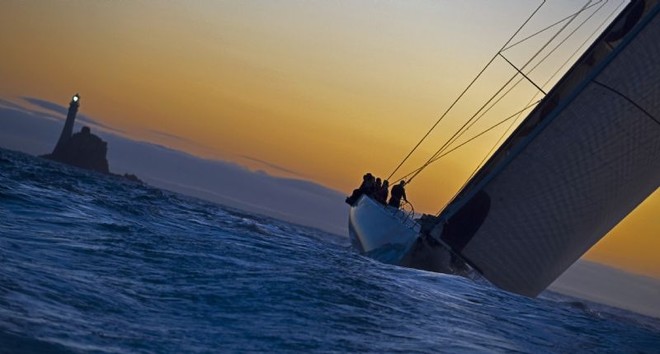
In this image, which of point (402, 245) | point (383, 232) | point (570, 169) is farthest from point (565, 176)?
point (383, 232)

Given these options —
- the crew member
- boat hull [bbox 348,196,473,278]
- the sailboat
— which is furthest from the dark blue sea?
the crew member

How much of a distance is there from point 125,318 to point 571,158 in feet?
25.9

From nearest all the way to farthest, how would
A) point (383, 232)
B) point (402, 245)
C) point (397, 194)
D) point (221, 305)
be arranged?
point (221, 305)
point (402, 245)
point (383, 232)
point (397, 194)

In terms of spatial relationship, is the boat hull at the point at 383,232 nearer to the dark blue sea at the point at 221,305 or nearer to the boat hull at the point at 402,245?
the boat hull at the point at 402,245

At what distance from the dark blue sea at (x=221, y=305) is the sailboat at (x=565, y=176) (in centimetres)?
208

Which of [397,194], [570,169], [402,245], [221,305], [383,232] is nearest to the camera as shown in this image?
[221,305]

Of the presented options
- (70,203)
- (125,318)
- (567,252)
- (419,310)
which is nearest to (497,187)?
(567,252)

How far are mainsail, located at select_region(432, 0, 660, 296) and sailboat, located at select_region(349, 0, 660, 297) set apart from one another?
0.6 inches

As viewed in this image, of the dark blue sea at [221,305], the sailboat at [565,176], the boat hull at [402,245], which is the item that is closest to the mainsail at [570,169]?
the sailboat at [565,176]

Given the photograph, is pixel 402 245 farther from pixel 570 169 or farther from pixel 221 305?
pixel 221 305

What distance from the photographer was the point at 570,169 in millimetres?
10773

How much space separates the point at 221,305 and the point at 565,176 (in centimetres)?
696

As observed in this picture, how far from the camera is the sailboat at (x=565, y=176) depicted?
1051cm

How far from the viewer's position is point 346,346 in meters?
4.50
